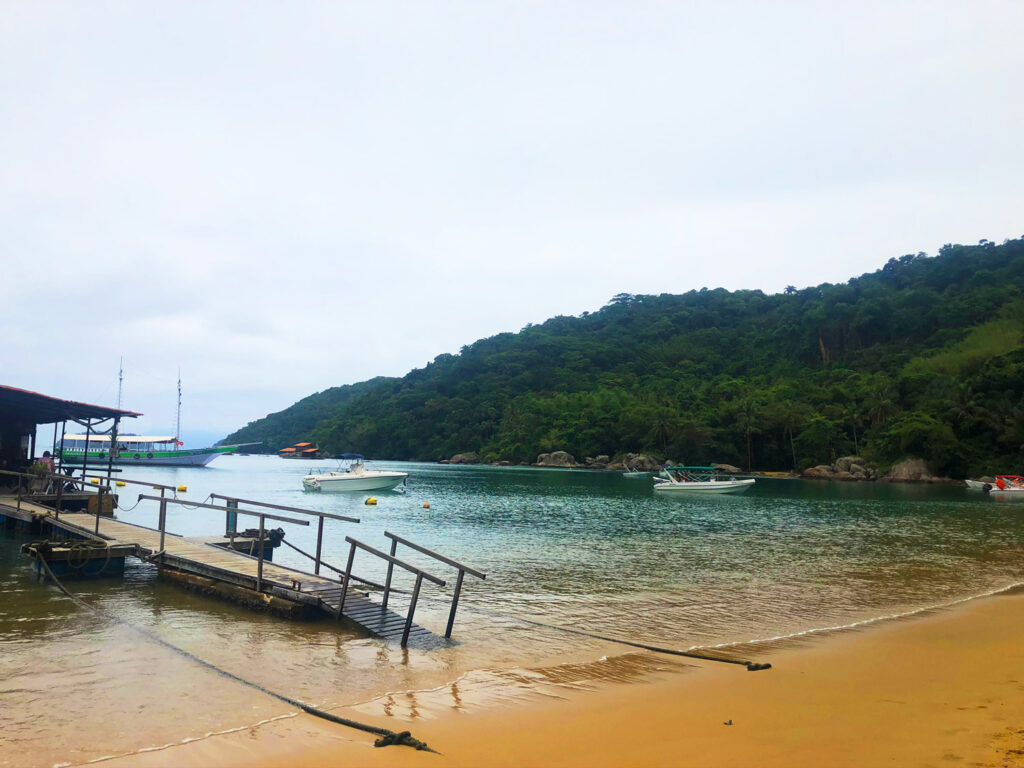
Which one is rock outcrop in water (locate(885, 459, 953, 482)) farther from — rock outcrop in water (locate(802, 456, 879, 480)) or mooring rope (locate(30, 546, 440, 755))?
mooring rope (locate(30, 546, 440, 755))

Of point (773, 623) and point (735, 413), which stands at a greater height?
point (735, 413)

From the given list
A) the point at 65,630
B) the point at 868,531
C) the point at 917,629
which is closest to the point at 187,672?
the point at 65,630

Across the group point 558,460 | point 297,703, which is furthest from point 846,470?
point 297,703

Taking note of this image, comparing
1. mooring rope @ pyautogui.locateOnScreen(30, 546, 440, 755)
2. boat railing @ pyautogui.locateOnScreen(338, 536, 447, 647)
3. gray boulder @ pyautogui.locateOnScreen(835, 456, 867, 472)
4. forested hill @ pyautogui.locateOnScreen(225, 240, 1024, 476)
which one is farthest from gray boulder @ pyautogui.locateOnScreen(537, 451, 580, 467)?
boat railing @ pyautogui.locateOnScreen(338, 536, 447, 647)

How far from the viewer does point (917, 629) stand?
1173cm

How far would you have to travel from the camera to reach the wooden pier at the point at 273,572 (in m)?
10.3

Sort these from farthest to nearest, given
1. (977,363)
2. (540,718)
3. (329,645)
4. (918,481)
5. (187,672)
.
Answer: (977,363), (918,481), (329,645), (187,672), (540,718)

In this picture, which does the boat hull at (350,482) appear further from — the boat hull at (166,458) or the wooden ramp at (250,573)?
the boat hull at (166,458)

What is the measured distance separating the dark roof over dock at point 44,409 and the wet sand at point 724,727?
1902 centimetres

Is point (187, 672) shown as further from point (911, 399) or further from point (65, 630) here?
point (911, 399)

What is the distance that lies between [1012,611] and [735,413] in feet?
277

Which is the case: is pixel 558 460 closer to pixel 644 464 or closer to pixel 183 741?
pixel 644 464

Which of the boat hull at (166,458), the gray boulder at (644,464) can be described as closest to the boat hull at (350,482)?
the gray boulder at (644,464)

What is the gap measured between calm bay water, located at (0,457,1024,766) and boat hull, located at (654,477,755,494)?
2305cm
